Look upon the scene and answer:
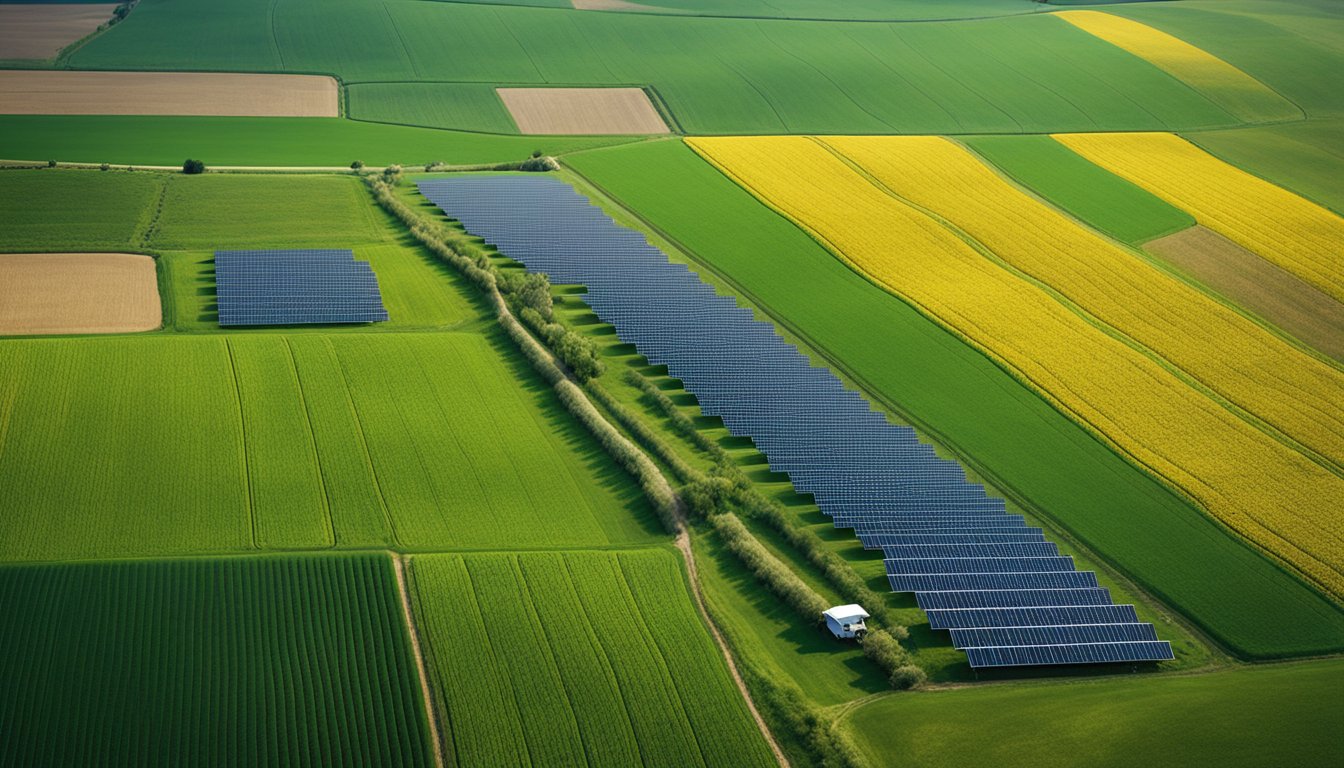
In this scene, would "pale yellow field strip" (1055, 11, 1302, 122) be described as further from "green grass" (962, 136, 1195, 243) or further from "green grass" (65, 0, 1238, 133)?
"green grass" (962, 136, 1195, 243)

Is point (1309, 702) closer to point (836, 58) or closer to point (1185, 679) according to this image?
point (1185, 679)

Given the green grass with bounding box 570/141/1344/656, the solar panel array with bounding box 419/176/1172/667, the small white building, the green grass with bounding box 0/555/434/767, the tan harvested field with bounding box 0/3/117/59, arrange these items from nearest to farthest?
the green grass with bounding box 0/555/434/767
the small white building
the solar panel array with bounding box 419/176/1172/667
the green grass with bounding box 570/141/1344/656
the tan harvested field with bounding box 0/3/117/59

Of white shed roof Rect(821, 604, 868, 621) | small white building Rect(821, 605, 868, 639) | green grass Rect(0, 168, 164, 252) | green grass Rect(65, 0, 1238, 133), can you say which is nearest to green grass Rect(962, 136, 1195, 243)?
green grass Rect(65, 0, 1238, 133)

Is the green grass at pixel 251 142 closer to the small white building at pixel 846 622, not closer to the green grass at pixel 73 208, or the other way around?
the green grass at pixel 73 208

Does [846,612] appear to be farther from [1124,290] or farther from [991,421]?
[1124,290]

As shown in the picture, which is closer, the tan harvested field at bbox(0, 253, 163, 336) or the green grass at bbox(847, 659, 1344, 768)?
the green grass at bbox(847, 659, 1344, 768)
